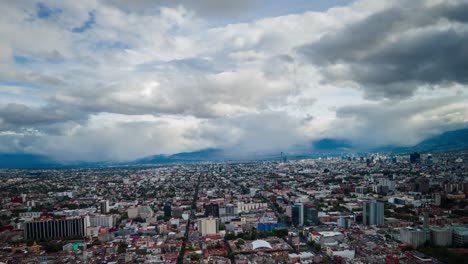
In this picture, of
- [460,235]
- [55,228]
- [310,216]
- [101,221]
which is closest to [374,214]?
[310,216]

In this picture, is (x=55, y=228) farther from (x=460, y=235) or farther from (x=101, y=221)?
(x=460, y=235)

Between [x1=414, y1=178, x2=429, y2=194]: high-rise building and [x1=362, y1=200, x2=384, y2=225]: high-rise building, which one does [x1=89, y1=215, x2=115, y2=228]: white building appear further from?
[x1=414, y1=178, x2=429, y2=194]: high-rise building

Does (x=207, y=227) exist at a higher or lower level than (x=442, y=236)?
lower

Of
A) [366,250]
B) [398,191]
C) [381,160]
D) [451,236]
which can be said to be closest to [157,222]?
[366,250]

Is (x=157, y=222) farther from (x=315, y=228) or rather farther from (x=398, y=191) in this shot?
(x=398, y=191)

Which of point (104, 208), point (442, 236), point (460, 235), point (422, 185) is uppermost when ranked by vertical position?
point (422, 185)

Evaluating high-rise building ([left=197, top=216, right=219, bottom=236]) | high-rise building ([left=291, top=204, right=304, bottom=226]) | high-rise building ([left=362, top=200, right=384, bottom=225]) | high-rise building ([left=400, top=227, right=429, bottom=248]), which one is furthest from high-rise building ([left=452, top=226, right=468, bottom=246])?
high-rise building ([left=197, top=216, right=219, bottom=236])

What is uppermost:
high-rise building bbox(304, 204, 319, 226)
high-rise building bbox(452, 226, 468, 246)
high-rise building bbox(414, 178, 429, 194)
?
high-rise building bbox(414, 178, 429, 194)
